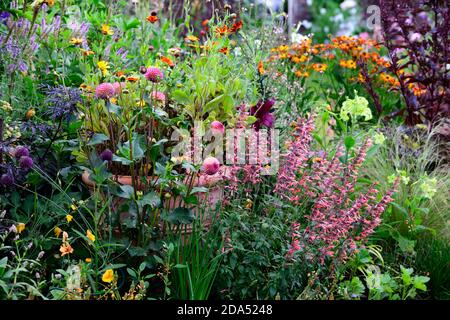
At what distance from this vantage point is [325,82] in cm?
529

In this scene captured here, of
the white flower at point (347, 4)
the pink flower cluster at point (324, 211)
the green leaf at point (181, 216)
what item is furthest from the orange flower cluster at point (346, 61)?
the white flower at point (347, 4)

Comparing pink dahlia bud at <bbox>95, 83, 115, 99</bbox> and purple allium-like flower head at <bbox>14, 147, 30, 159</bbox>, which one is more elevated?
pink dahlia bud at <bbox>95, 83, 115, 99</bbox>

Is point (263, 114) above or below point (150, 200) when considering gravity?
above

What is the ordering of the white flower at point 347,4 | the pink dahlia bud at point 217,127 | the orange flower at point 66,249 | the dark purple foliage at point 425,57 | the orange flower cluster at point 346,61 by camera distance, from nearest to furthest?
the orange flower at point 66,249 < the pink dahlia bud at point 217,127 < the dark purple foliage at point 425,57 < the orange flower cluster at point 346,61 < the white flower at point 347,4

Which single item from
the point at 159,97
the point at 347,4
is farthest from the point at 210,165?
the point at 347,4

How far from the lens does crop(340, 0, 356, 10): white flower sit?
28.6 feet

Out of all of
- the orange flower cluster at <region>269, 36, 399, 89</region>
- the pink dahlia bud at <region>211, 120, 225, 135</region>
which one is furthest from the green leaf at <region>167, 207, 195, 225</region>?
the orange flower cluster at <region>269, 36, 399, 89</region>

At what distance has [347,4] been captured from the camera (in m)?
8.76

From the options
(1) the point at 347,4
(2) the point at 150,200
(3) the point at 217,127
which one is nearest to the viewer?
(2) the point at 150,200

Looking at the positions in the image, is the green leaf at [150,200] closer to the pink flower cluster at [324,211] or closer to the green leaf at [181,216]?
the green leaf at [181,216]

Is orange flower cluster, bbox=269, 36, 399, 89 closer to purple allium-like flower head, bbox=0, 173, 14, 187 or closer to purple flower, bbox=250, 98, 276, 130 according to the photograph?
purple flower, bbox=250, 98, 276, 130

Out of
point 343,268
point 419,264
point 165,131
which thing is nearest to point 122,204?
point 165,131

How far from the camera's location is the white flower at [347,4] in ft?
28.6

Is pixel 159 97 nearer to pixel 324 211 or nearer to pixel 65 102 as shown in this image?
pixel 65 102
